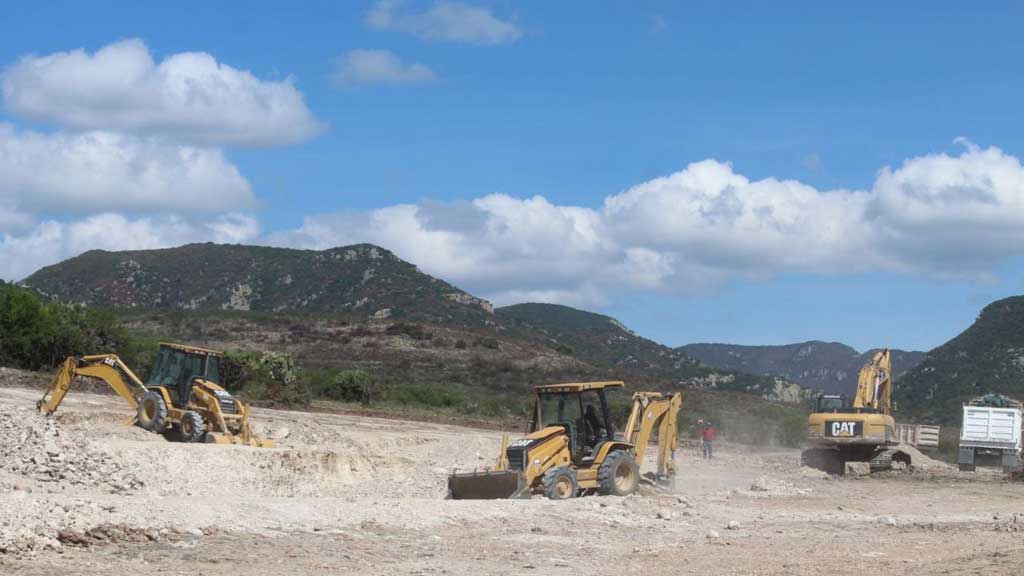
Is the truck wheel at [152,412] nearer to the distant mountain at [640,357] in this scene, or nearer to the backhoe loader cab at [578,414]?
the backhoe loader cab at [578,414]

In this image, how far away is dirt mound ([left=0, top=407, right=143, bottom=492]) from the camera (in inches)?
712

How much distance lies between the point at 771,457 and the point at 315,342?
1622 inches

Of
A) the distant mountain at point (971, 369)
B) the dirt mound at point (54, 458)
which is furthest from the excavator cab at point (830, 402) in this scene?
the distant mountain at point (971, 369)

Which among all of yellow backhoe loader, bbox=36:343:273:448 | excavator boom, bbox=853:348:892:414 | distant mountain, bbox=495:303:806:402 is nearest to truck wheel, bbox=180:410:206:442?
yellow backhoe loader, bbox=36:343:273:448

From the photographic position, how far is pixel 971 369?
75.6 meters

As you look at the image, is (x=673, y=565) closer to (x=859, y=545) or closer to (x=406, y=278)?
(x=859, y=545)

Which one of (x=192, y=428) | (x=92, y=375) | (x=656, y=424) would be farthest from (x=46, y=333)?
(x=656, y=424)

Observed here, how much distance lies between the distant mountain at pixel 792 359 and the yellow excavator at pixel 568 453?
13901 centimetres

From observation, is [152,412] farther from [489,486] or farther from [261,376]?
[261,376]

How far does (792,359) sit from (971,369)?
10426 centimetres

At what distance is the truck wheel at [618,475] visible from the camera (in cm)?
2077

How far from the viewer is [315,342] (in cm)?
7612

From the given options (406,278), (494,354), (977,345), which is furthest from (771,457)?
(406,278)

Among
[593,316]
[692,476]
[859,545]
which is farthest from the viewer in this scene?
[593,316]
